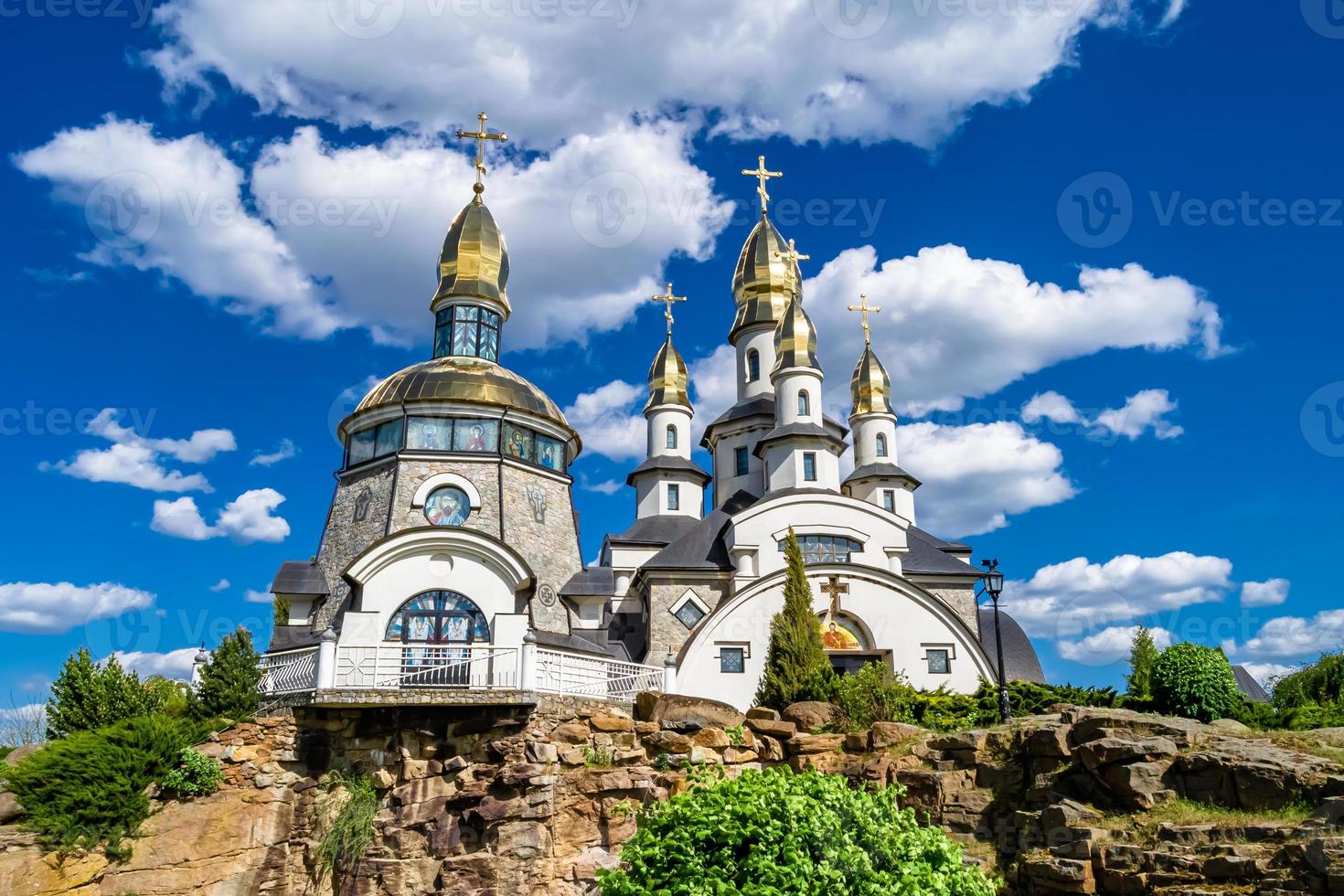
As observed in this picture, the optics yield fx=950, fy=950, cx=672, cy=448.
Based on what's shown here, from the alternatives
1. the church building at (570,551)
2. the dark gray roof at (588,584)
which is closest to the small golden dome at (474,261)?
the church building at (570,551)

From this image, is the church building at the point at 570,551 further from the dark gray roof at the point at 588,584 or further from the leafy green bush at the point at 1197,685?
the leafy green bush at the point at 1197,685

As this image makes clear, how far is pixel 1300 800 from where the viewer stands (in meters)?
11.5

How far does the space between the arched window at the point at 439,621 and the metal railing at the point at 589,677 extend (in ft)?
10.3

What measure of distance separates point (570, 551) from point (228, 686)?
31.4 ft

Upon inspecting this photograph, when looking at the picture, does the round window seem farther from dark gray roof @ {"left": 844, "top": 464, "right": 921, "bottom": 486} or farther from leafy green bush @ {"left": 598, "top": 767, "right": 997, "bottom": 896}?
dark gray roof @ {"left": 844, "top": 464, "right": 921, "bottom": 486}

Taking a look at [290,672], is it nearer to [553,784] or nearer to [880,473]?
[553,784]

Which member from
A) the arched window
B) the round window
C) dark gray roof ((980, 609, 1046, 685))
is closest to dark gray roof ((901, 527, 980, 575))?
dark gray roof ((980, 609, 1046, 685))

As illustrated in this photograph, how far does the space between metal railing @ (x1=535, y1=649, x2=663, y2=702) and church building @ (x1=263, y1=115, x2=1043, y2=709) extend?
6 centimetres

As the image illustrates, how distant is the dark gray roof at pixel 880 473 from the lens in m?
39.1

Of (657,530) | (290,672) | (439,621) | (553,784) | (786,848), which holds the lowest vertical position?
(786,848)

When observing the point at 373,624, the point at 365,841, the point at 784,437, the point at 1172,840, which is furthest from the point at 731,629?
the point at 1172,840

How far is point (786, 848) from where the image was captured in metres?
9.34

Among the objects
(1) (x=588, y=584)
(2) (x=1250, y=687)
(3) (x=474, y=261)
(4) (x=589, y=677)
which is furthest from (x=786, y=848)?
(2) (x=1250, y=687)

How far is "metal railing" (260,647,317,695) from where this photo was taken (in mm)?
17609
